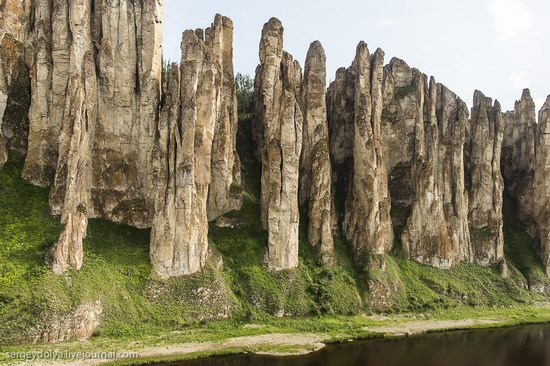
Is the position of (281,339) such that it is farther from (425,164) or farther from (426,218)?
(425,164)

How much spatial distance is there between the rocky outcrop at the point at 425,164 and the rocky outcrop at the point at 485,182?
13.2ft

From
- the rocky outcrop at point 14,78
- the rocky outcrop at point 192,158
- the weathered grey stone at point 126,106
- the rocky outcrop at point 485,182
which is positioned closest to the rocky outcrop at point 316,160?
the rocky outcrop at point 192,158

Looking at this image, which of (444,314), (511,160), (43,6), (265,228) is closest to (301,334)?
(265,228)

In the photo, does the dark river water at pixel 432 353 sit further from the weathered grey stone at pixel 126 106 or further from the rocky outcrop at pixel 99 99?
the rocky outcrop at pixel 99 99

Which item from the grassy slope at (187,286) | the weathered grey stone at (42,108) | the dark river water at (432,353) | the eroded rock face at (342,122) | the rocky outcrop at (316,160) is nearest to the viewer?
the dark river water at (432,353)

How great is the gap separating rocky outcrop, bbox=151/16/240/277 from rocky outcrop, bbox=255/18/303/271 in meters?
6.16

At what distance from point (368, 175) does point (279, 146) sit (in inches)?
659

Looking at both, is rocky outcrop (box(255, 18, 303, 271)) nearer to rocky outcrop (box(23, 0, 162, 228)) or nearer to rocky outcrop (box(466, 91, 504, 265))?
rocky outcrop (box(23, 0, 162, 228))

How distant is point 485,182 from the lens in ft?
305

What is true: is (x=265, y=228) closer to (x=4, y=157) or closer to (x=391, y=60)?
(x=4, y=157)

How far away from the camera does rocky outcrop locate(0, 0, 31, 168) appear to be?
62.2 metres

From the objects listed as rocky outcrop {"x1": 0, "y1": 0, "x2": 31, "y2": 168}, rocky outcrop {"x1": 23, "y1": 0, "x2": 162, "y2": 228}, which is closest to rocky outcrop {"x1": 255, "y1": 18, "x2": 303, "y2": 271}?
rocky outcrop {"x1": 23, "y1": 0, "x2": 162, "y2": 228}

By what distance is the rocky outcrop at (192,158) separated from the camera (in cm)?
5853

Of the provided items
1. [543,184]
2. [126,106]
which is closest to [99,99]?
[126,106]
